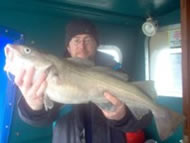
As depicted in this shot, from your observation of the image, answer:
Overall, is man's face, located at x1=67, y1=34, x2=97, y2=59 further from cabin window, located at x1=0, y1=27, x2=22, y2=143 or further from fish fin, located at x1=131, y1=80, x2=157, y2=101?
cabin window, located at x1=0, y1=27, x2=22, y2=143

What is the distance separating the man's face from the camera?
5.53ft

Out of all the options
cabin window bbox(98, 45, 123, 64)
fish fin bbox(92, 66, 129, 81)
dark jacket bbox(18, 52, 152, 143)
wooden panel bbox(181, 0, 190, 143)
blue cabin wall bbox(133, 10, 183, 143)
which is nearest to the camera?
fish fin bbox(92, 66, 129, 81)

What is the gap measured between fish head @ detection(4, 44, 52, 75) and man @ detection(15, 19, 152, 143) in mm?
106

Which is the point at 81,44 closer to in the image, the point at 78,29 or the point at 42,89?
the point at 78,29

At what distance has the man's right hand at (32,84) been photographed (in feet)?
4.26

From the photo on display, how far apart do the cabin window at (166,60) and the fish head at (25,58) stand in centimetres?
186

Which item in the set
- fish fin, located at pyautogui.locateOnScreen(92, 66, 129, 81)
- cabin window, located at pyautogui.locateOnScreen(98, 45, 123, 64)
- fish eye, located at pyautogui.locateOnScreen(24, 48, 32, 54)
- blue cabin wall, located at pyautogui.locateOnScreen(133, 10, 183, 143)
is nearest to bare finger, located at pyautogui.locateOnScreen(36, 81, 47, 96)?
fish eye, located at pyautogui.locateOnScreen(24, 48, 32, 54)

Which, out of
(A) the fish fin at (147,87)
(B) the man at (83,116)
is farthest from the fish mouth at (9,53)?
(A) the fish fin at (147,87)

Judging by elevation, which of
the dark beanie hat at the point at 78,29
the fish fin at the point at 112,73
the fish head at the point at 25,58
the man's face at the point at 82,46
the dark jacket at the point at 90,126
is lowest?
the dark jacket at the point at 90,126

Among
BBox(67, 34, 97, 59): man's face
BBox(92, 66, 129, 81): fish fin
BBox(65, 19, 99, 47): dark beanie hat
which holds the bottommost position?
BBox(92, 66, 129, 81): fish fin

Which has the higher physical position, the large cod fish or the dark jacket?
the large cod fish

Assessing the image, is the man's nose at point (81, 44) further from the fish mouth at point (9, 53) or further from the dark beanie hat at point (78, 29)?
the fish mouth at point (9, 53)

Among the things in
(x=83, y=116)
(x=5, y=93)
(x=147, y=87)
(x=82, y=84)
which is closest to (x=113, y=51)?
(x=5, y=93)

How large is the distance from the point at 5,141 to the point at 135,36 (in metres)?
1.72
